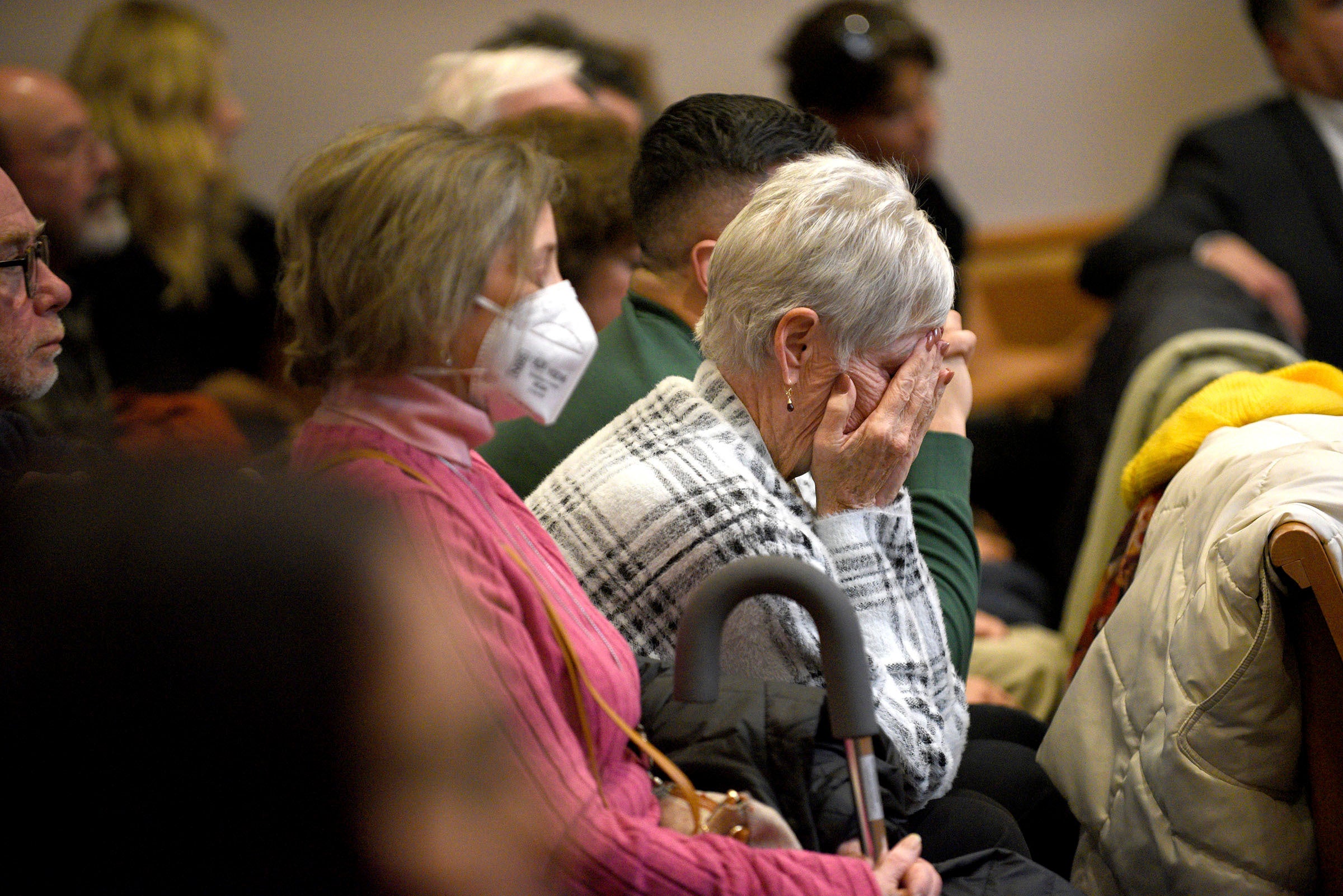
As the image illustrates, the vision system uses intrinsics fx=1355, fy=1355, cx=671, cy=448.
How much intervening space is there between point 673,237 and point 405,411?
662mm

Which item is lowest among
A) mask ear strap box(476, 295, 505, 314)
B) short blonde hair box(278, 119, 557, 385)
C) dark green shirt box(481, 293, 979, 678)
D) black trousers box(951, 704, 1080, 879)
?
black trousers box(951, 704, 1080, 879)

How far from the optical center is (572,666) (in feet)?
3.79

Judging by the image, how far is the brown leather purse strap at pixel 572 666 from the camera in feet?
3.73

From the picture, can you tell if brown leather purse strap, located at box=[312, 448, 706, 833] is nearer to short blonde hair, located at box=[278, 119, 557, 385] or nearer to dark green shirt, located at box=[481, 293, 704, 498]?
short blonde hair, located at box=[278, 119, 557, 385]

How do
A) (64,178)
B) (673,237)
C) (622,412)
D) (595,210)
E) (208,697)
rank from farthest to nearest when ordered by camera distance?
(64,178) < (595,210) < (673,237) < (622,412) < (208,697)

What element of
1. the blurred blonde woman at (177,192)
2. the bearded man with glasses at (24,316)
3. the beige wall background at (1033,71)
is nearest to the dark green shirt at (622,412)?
the bearded man with glasses at (24,316)

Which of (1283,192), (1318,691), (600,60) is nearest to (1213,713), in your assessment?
(1318,691)

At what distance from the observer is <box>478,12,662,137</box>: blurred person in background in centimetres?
305

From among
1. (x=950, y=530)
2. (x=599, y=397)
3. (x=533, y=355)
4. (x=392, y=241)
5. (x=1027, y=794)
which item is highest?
(x=392, y=241)

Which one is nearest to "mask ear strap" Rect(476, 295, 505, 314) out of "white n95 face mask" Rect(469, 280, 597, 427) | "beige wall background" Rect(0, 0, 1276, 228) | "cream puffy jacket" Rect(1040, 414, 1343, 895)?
"white n95 face mask" Rect(469, 280, 597, 427)

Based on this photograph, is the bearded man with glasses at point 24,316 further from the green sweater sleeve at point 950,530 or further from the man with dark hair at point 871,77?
the man with dark hair at point 871,77

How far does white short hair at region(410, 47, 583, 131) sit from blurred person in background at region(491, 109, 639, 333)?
0.42m

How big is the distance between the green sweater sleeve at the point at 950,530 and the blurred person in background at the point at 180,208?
1706mm

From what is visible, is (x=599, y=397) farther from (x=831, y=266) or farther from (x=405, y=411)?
(x=405, y=411)
